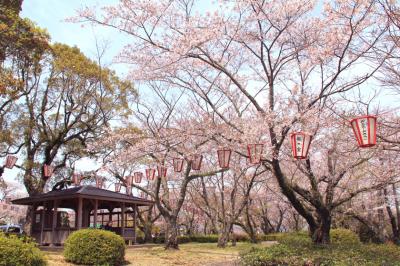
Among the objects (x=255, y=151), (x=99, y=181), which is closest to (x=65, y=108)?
(x=99, y=181)

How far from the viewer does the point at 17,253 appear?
712 cm

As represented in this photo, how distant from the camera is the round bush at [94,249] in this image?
1043cm

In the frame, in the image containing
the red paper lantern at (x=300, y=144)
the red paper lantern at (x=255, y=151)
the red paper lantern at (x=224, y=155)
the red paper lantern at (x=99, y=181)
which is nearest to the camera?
the red paper lantern at (x=300, y=144)

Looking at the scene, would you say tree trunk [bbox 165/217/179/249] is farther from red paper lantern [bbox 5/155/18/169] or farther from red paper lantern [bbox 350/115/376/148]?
red paper lantern [bbox 350/115/376/148]

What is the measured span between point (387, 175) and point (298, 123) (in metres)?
3.96

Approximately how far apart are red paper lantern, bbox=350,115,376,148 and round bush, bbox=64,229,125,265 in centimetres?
774

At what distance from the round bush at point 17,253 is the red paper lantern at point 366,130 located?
6809 millimetres

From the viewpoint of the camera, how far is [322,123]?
29.1 feet

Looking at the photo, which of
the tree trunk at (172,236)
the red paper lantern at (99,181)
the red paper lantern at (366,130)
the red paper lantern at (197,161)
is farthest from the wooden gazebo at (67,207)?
the red paper lantern at (366,130)

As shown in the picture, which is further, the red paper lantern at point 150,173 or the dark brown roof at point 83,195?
the red paper lantern at point 150,173

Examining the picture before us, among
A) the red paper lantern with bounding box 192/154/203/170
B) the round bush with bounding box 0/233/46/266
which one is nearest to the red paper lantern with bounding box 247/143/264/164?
the red paper lantern with bounding box 192/154/203/170

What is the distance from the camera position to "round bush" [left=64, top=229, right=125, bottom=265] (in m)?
10.4

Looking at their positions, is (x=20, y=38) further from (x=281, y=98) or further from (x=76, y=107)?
(x=281, y=98)

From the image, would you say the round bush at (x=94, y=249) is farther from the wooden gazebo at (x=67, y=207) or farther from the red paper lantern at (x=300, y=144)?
the red paper lantern at (x=300, y=144)
